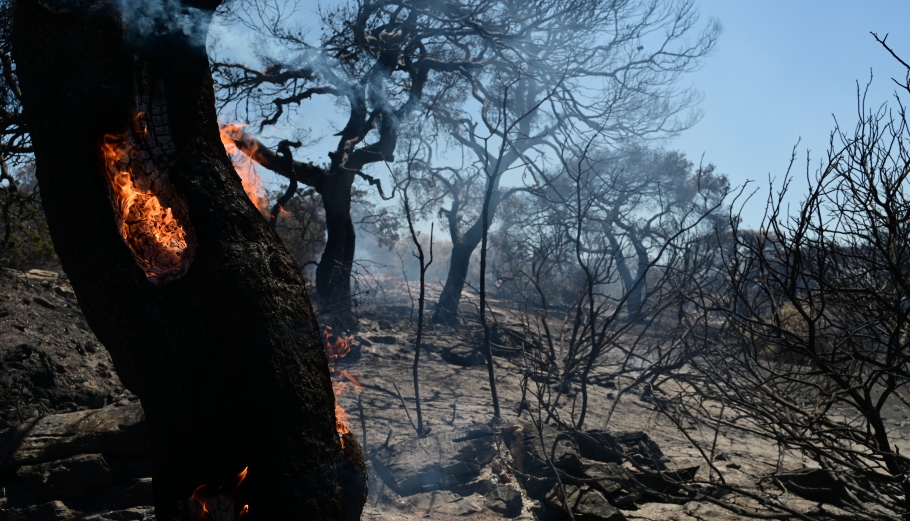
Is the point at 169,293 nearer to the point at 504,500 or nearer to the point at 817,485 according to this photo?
the point at 504,500

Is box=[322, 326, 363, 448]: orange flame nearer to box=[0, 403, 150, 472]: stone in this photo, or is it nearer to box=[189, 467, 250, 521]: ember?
box=[0, 403, 150, 472]: stone

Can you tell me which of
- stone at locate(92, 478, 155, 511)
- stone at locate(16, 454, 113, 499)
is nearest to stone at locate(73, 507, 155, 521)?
stone at locate(92, 478, 155, 511)

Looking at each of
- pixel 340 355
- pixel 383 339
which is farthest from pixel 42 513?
pixel 383 339

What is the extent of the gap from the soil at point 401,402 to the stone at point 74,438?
0.42 meters

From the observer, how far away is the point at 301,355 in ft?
8.57

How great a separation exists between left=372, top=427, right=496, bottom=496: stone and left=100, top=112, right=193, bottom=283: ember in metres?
3.33

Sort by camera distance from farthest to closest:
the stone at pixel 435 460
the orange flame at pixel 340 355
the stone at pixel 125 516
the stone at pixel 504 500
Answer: the orange flame at pixel 340 355 < the stone at pixel 435 460 < the stone at pixel 504 500 < the stone at pixel 125 516

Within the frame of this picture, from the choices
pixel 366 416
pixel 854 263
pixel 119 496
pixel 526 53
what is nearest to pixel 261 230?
pixel 119 496

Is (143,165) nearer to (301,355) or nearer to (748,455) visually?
(301,355)

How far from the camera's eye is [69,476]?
4.12 m

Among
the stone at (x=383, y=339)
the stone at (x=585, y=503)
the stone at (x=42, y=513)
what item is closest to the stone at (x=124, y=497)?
the stone at (x=42, y=513)

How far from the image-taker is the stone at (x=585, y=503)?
4.46 meters

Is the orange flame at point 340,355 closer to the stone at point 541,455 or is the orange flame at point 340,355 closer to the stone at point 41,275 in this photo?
the stone at point 541,455

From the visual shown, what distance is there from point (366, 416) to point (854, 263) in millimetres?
4731
